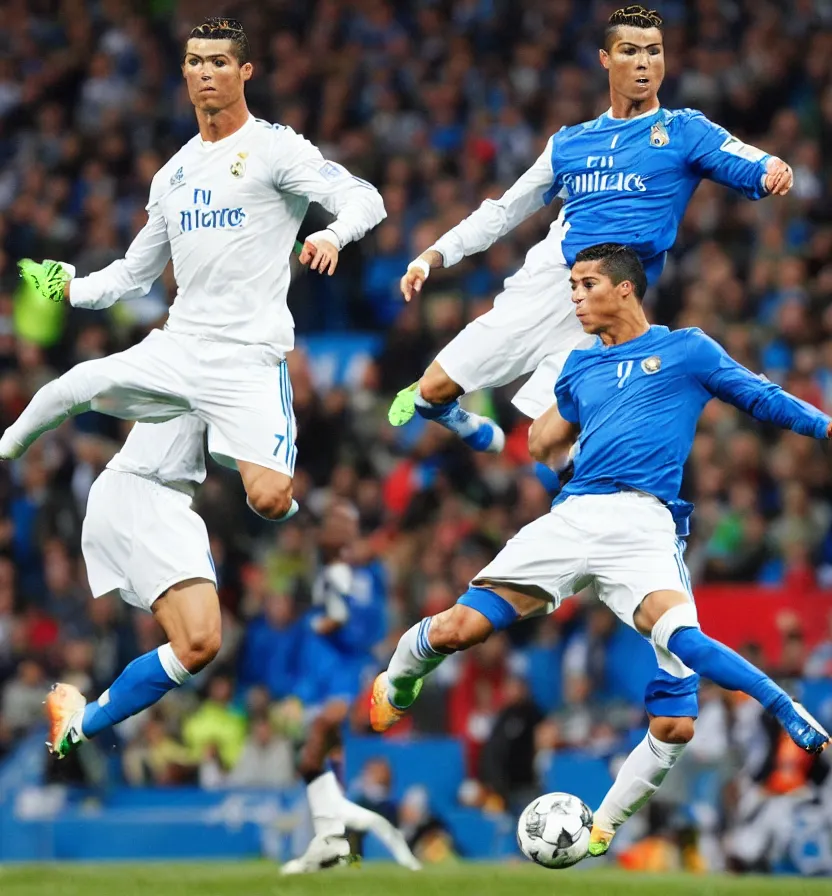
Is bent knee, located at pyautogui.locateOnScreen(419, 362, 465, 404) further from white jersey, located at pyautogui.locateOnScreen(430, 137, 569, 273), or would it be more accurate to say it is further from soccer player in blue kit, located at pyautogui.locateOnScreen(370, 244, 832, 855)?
soccer player in blue kit, located at pyautogui.locateOnScreen(370, 244, 832, 855)

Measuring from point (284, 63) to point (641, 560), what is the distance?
1169 centimetres

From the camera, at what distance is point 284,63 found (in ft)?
62.7

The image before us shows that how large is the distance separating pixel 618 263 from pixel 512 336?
3.43ft

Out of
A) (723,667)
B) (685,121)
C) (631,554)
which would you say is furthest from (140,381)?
(723,667)

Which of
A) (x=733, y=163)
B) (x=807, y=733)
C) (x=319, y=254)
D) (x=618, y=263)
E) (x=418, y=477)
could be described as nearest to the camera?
(x=807, y=733)

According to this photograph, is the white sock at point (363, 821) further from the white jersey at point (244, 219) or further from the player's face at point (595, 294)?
the player's face at point (595, 294)

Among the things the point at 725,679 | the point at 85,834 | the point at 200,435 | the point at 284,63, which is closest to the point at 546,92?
the point at 284,63

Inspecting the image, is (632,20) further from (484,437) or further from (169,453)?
(169,453)

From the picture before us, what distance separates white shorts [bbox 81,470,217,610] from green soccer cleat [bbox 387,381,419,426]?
1.14 meters

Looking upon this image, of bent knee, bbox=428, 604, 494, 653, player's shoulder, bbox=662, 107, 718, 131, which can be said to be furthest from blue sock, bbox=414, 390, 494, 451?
player's shoulder, bbox=662, 107, 718, 131

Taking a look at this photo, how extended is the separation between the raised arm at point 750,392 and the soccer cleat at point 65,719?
3425 mm

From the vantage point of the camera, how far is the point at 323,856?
10555mm

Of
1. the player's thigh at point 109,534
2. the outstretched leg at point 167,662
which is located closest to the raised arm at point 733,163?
the outstretched leg at point 167,662

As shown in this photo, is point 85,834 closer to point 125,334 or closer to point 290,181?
point 125,334
